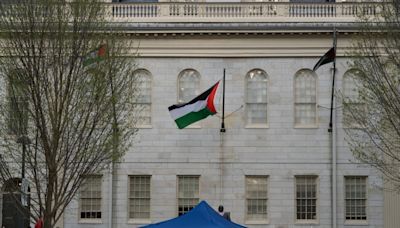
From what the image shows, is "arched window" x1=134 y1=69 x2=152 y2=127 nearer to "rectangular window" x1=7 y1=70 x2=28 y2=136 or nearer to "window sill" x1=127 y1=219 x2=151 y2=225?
"window sill" x1=127 y1=219 x2=151 y2=225

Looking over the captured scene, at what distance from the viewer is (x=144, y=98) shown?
38688 mm

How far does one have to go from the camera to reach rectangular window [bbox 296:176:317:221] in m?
37.7

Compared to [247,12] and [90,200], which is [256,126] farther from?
[90,200]

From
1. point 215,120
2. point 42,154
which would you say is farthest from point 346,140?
point 42,154

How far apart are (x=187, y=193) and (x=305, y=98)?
6.64 meters

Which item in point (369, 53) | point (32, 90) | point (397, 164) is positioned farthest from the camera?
point (397, 164)

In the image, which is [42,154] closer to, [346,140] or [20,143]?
[20,143]

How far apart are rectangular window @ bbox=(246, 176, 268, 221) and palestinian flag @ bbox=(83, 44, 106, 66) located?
1113 cm

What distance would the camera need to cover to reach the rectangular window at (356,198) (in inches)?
1481

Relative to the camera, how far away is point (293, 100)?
38.3 m

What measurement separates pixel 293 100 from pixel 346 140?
9.54 feet

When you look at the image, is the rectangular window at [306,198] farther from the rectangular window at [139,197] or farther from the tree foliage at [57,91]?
the tree foliage at [57,91]

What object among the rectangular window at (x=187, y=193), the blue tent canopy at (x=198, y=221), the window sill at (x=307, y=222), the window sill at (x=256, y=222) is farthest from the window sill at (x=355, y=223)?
the blue tent canopy at (x=198, y=221)

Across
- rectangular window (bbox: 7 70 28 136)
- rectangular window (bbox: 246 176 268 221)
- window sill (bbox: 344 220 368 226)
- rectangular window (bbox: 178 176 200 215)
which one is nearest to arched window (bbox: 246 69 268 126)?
rectangular window (bbox: 246 176 268 221)
